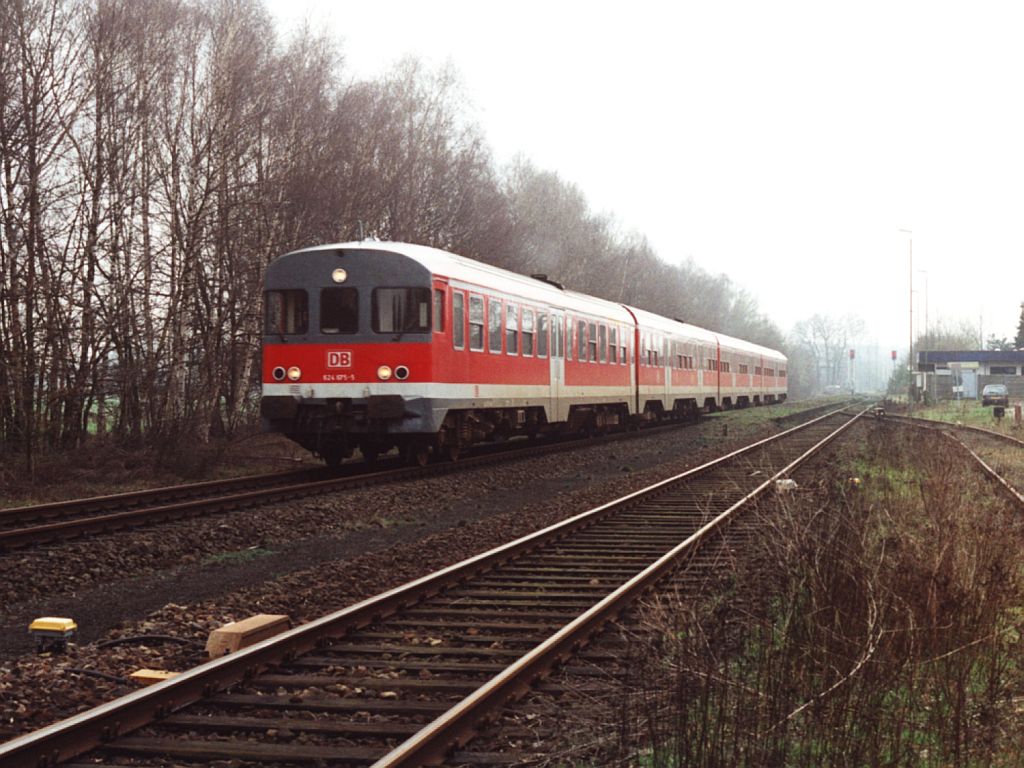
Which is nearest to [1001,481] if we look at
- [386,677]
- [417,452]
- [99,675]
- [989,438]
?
[417,452]

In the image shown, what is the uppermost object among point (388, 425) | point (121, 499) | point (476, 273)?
point (476, 273)

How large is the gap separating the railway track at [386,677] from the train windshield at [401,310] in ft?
22.8

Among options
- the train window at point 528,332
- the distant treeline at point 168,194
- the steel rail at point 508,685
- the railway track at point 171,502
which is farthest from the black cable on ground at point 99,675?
the train window at point 528,332

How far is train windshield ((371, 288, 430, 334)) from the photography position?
16812 mm

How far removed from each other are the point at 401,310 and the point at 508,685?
11588 millimetres

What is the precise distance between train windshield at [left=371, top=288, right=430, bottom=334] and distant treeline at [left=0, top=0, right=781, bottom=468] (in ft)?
12.4

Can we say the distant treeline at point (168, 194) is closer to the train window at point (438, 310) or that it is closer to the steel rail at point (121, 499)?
the steel rail at point (121, 499)

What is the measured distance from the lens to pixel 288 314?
17.5 m

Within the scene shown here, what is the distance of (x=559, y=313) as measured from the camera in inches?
927

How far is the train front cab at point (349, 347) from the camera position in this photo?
16.7 meters

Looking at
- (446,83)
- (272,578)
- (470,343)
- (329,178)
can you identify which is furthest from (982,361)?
(272,578)

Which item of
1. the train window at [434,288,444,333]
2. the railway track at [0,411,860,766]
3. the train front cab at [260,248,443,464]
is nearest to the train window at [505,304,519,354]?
the train window at [434,288,444,333]

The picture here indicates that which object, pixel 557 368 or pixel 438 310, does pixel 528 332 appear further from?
pixel 438 310

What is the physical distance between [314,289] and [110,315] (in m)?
3.65
